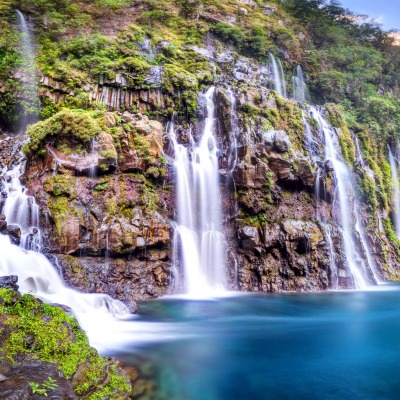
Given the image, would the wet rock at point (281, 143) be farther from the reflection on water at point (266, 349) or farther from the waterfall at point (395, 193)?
the waterfall at point (395, 193)

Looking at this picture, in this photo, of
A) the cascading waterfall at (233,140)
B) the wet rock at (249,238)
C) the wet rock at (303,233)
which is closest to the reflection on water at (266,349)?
the wet rock at (249,238)

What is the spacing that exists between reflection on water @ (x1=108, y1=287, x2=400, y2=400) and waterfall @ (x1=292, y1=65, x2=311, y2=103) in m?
21.5

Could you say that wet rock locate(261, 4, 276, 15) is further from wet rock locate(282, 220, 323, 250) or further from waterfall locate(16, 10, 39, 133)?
wet rock locate(282, 220, 323, 250)

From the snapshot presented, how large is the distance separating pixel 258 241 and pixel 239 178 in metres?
3.40

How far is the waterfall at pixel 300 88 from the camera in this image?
1287 inches

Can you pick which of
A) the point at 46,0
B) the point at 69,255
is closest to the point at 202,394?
the point at 69,255

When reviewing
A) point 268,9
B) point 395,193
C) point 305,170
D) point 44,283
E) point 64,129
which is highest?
point 268,9

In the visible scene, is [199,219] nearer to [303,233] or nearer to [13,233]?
[303,233]

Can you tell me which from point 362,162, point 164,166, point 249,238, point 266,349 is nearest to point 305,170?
point 249,238

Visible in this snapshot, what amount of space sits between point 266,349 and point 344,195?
15893mm

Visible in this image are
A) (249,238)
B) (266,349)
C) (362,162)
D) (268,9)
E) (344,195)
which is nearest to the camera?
(266,349)

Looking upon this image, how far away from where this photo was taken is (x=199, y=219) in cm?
1908

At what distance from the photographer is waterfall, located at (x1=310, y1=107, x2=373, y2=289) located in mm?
21386

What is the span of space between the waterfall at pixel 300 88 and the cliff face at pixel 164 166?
3276mm
